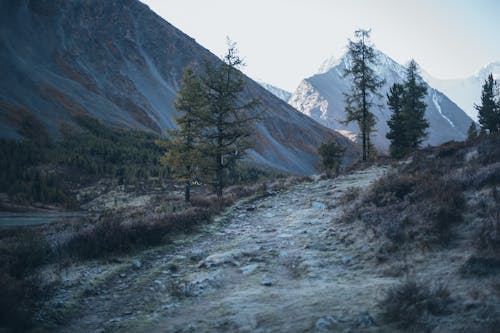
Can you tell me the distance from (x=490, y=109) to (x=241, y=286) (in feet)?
152

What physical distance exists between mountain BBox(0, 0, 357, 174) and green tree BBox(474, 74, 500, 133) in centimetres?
2006

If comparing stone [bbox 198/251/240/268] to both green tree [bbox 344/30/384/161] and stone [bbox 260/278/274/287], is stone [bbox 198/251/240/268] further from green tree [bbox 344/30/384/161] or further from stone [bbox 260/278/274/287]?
green tree [bbox 344/30/384/161]

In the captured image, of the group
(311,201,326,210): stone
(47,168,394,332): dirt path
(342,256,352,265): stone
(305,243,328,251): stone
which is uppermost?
(311,201,326,210): stone

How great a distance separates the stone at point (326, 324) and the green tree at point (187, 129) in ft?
51.0

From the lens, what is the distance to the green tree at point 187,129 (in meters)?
19.2

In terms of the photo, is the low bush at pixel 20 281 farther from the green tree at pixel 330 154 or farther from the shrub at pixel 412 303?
the green tree at pixel 330 154

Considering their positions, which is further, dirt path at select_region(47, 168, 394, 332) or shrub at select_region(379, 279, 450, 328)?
dirt path at select_region(47, 168, 394, 332)

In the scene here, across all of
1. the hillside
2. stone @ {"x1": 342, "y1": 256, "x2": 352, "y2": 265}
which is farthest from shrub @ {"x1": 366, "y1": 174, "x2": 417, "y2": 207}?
stone @ {"x1": 342, "y1": 256, "x2": 352, "y2": 265}

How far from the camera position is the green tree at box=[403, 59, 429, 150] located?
3350cm

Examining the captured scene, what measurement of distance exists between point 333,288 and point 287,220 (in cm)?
604

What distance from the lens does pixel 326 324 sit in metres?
3.96

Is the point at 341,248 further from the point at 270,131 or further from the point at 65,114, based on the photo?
the point at 270,131

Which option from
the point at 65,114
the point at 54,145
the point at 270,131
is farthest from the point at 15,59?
the point at 270,131

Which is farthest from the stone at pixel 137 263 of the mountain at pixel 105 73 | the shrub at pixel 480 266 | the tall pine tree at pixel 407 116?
the mountain at pixel 105 73
